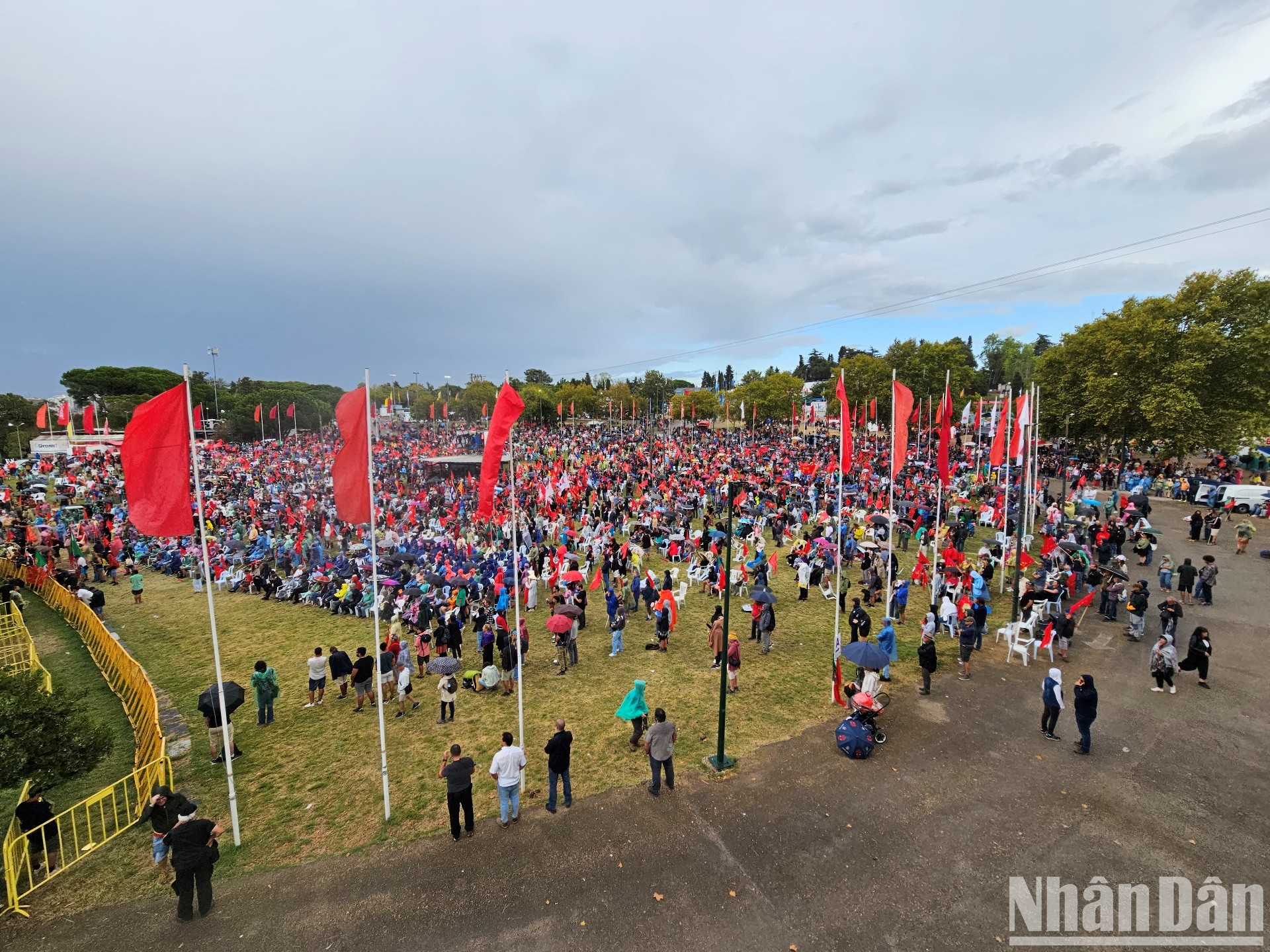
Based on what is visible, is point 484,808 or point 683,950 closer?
point 683,950

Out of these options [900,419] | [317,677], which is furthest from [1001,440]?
[317,677]

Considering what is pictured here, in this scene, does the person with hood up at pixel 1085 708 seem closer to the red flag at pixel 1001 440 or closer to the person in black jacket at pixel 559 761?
the person in black jacket at pixel 559 761

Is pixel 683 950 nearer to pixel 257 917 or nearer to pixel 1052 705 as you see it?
pixel 257 917

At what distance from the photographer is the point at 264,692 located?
1080 cm

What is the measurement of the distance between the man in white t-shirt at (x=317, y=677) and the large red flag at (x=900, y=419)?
45.7 feet

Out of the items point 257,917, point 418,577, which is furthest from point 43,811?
point 418,577

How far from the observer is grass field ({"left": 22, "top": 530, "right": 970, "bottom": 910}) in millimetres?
8016

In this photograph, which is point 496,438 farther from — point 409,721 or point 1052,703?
point 1052,703

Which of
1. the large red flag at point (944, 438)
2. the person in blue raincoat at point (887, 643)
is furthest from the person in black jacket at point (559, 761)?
the large red flag at point (944, 438)

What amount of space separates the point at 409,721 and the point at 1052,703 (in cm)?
1227

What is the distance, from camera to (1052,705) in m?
9.80

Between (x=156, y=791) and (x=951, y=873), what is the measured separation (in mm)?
11162

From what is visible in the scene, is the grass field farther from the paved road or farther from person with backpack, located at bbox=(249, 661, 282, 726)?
the paved road

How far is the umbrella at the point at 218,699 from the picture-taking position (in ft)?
29.5
